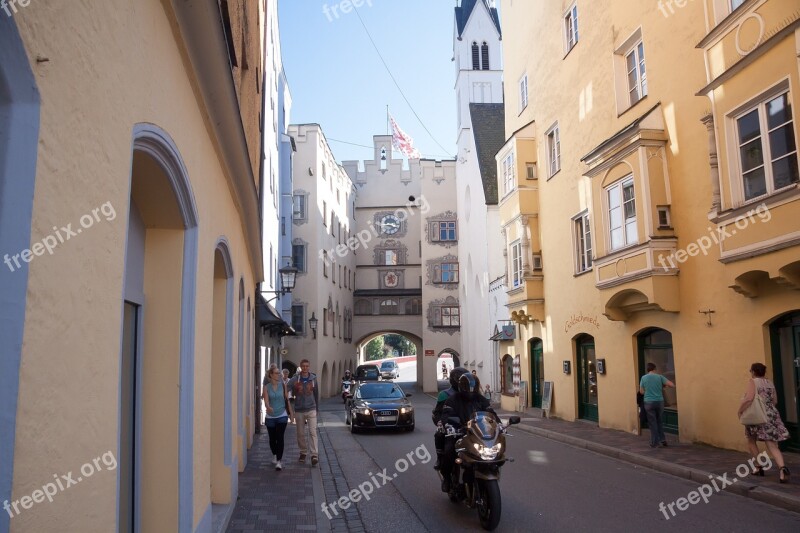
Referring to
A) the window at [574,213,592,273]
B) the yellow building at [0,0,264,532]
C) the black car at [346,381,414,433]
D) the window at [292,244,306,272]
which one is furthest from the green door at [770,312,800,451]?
the window at [292,244,306,272]

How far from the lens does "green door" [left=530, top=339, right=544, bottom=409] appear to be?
2539cm

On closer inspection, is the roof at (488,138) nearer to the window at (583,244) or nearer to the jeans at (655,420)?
the window at (583,244)

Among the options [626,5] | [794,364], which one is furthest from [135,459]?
[626,5]

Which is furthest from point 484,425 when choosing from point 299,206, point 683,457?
point 299,206

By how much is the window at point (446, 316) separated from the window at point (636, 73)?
108 feet

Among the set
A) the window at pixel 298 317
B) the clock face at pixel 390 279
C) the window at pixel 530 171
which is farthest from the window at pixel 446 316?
the window at pixel 530 171

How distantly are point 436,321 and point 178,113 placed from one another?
1771 inches

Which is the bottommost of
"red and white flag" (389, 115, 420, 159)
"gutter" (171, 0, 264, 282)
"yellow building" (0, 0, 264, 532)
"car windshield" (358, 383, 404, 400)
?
"car windshield" (358, 383, 404, 400)

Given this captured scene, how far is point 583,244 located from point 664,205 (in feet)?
18.3

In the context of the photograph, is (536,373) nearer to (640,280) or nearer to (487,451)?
(640,280)

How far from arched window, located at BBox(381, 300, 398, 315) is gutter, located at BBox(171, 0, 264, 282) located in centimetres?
4316

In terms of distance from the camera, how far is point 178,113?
200 inches

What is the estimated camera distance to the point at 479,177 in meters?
37.2

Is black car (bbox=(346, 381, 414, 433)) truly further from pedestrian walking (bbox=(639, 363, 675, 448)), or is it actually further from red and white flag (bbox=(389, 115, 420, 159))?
red and white flag (bbox=(389, 115, 420, 159))
